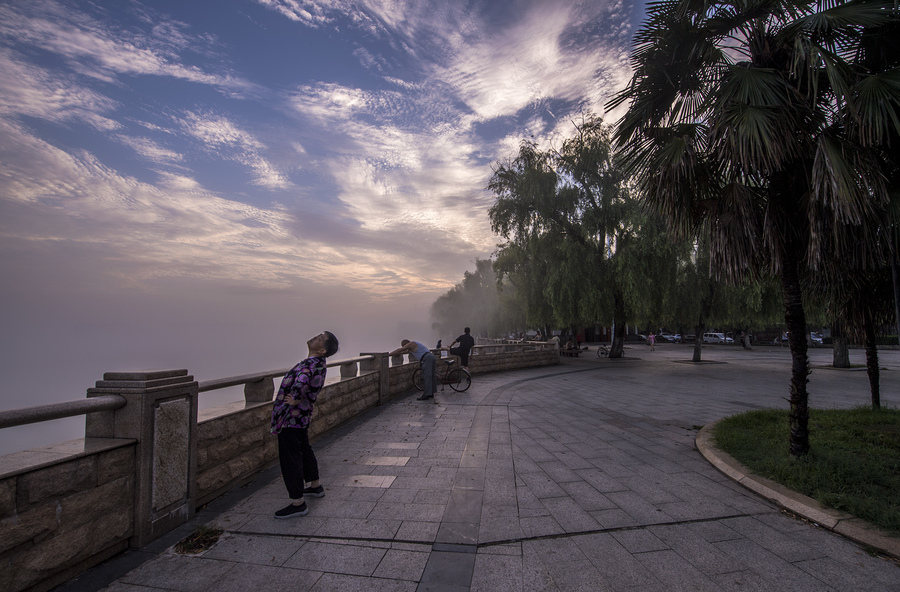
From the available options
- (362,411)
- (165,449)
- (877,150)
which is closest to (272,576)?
(165,449)

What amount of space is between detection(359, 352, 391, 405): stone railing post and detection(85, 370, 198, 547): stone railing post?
5939 mm

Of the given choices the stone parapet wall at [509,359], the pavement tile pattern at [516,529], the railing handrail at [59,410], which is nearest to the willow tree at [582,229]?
the stone parapet wall at [509,359]

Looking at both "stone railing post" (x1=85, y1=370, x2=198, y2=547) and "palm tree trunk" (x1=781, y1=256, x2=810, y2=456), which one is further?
"palm tree trunk" (x1=781, y1=256, x2=810, y2=456)

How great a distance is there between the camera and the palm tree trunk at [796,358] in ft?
16.4

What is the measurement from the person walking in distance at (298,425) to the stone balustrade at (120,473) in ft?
2.54

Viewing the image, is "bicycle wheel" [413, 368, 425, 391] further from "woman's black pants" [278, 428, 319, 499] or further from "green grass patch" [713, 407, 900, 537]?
"woman's black pants" [278, 428, 319, 499]

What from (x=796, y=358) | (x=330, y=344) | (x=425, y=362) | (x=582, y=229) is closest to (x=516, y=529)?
(x=330, y=344)

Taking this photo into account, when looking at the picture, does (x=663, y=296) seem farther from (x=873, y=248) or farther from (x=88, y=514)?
(x=88, y=514)

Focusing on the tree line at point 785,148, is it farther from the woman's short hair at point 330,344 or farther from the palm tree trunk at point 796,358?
the woman's short hair at point 330,344

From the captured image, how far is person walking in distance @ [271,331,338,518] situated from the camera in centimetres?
387

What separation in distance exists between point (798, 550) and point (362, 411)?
706 cm

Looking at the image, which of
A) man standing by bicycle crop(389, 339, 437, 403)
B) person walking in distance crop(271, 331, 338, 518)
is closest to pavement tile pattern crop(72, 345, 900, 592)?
person walking in distance crop(271, 331, 338, 518)

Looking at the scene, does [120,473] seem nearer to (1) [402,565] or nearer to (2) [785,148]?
(1) [402,565]

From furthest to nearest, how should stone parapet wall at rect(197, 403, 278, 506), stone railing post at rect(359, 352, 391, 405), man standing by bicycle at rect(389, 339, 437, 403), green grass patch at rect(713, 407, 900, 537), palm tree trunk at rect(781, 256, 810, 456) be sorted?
man standing by bicycle at rect(389, 339, 437, 403) < stone railing post at rect(359, 352, 391, 405) < palm tree trunk at rect(781, 256, 810, 456) < stone parapet wall at rect(197, 403, 278, 506) < green grass patch at rect(713, 407, 900, 537)
